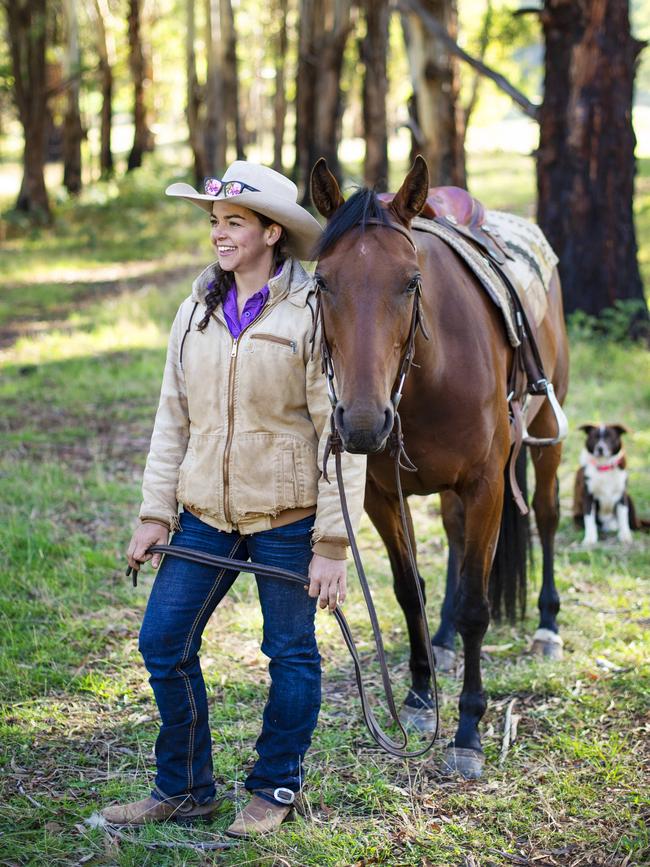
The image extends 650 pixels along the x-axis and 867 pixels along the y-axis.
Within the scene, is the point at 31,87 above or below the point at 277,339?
above

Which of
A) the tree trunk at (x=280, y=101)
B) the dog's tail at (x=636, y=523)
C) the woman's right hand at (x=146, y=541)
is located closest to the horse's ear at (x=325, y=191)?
the woman's right hand at (x=146, y=541)

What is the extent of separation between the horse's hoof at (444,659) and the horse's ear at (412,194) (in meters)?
2.34

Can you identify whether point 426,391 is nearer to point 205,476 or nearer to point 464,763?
point 205,476

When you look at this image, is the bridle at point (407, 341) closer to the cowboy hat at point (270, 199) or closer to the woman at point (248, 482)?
the woman at point (248, 482)

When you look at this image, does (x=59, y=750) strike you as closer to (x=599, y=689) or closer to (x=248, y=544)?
(x=248, y=544)

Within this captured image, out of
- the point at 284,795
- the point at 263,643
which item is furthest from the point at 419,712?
the point at 263,643

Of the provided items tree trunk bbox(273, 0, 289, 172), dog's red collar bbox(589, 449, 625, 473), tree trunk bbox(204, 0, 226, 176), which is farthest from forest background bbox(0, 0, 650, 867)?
tree trunk bbox(273, 0, 289, 172)

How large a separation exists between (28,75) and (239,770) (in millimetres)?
21141

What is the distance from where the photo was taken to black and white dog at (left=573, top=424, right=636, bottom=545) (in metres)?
6.28

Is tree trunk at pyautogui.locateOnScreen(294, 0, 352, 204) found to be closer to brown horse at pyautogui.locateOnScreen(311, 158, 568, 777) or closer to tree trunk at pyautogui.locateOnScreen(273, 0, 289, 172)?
tree trunk at pyautogui.locateOnScreen(273, 0, 289, 172)

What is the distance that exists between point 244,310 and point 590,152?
8.58m

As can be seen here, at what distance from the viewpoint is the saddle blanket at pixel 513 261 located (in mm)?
3977

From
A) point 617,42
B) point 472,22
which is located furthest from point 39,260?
point 472,22

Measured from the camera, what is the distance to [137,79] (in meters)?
28.3
